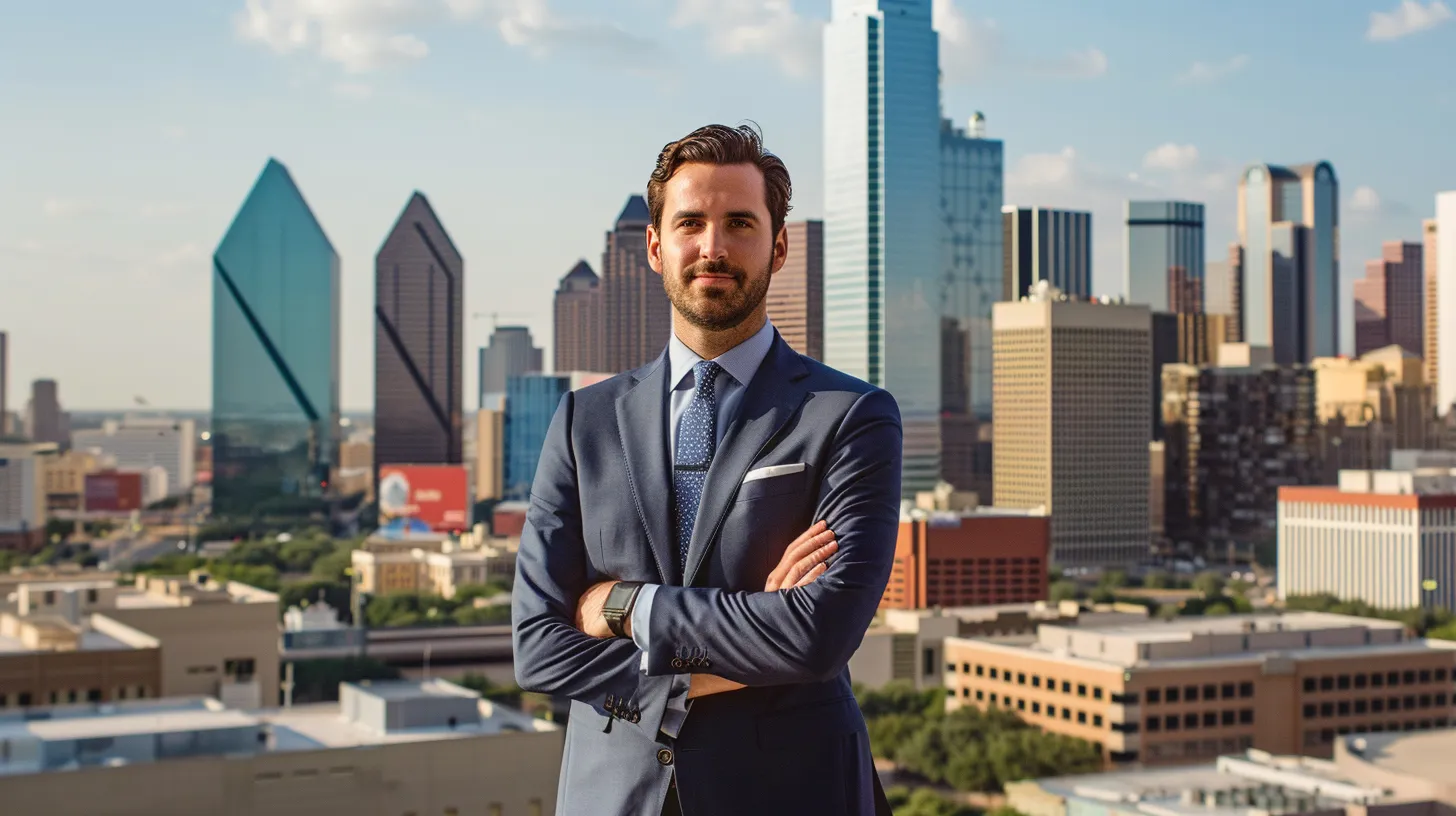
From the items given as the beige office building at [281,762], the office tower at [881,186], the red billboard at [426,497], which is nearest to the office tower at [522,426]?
the red billboard at [426,497]

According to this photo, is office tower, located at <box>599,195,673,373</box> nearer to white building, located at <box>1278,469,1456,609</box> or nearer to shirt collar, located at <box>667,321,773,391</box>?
white building, located at <box>1278,469,1456,609</box>

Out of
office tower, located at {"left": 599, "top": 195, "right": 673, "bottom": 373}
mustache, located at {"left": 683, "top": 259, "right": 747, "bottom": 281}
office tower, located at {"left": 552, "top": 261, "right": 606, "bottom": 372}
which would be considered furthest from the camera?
office tower, located at {"left": 552, "top": 261, "right": 606, "bottom": 372}

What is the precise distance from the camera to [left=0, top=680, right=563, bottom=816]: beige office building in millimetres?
9680

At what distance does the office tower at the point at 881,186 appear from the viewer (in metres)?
54.4

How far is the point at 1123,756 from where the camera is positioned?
842 inches

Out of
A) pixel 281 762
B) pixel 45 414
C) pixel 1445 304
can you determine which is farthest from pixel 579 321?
pixel 281 762

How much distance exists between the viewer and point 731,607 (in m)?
1.87

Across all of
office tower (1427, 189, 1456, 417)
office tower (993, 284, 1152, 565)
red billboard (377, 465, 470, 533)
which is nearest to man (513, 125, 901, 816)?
red billboard (377, 465, 470, 533)

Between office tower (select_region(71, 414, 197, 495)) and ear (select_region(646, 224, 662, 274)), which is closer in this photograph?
ear (select_region(646, 224, 662, 274))

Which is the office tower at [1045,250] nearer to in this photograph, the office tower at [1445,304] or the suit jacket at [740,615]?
the office tower at [1445,304]

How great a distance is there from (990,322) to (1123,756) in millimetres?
39897

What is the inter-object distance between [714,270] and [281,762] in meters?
8.84

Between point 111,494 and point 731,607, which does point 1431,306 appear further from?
point 731,607

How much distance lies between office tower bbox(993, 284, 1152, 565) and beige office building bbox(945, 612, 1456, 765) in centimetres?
3036
